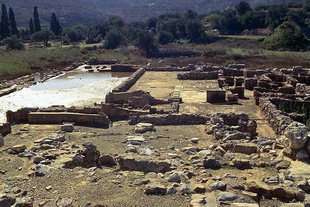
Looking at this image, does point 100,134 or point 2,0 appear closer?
point 100,134

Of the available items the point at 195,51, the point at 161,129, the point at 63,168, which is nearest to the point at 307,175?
the point at 63,168

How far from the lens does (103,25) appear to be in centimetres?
8438

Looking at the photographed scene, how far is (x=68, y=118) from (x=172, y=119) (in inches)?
188

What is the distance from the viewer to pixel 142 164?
10711 mm

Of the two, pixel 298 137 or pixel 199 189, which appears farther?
pixel 298 137

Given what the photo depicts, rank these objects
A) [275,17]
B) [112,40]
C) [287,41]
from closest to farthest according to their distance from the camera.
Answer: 1. [287,41]
2. [112,40]
3. [275,17]

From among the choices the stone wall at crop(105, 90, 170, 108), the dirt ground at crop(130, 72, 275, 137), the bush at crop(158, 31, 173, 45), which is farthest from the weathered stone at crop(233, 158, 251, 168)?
the bush at crop(158, 31, 173, 45)

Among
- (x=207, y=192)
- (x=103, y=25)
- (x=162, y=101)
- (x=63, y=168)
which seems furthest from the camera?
(x=103, y=25)

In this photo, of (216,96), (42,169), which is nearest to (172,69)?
(216,96)

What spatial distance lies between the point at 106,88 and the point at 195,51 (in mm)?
26210

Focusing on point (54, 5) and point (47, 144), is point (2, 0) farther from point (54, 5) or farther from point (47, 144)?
point (47, 144)

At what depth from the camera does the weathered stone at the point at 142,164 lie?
10.5 m

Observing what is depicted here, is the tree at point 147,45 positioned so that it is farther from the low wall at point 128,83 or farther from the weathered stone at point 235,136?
the weathered stone at point 235,136

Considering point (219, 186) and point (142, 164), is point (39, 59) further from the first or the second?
point (219, 186)
